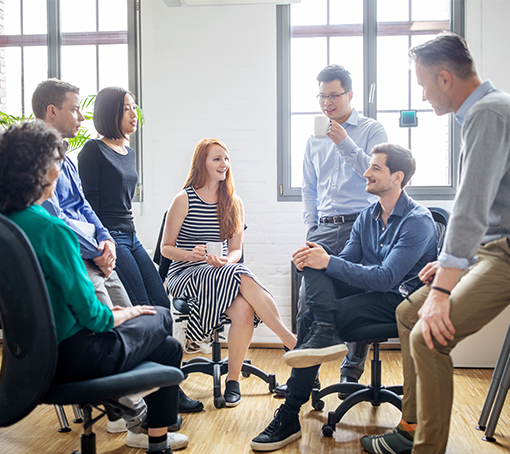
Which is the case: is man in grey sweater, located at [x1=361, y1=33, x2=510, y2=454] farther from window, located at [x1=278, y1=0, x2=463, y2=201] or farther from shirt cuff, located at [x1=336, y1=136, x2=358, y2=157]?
window, located at [x1=278, y1=0, x2=463, y2=201]

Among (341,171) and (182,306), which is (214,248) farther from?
(341,171)

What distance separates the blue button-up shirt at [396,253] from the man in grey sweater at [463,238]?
48 centimetres

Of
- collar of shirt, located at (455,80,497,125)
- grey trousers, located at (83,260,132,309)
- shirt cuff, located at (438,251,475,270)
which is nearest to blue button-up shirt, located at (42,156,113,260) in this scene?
grey trousers, located at (83,260,132,309)

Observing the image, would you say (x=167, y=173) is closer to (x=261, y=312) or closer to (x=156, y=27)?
(x=156, y=27)

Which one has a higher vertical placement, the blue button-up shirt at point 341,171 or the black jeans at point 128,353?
the blue button-up shirt at point 341,171

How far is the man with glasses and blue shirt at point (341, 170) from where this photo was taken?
258cm

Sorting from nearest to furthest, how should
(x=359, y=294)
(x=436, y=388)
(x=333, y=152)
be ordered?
1. (x=436, y=388)
2. (x=359, y=294)
3. (x=333, y=152)

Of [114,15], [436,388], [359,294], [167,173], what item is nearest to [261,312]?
[359,294]

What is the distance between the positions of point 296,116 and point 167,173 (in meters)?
1.09

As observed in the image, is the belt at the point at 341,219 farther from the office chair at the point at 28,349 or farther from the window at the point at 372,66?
the office chair at the point at 28,349

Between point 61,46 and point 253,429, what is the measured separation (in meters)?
3.33

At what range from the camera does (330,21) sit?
149 inches

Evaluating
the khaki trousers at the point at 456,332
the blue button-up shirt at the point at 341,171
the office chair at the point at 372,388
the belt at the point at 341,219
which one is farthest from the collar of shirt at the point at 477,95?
the belt at the point at 341,219

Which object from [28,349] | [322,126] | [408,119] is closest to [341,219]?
[322,126]
